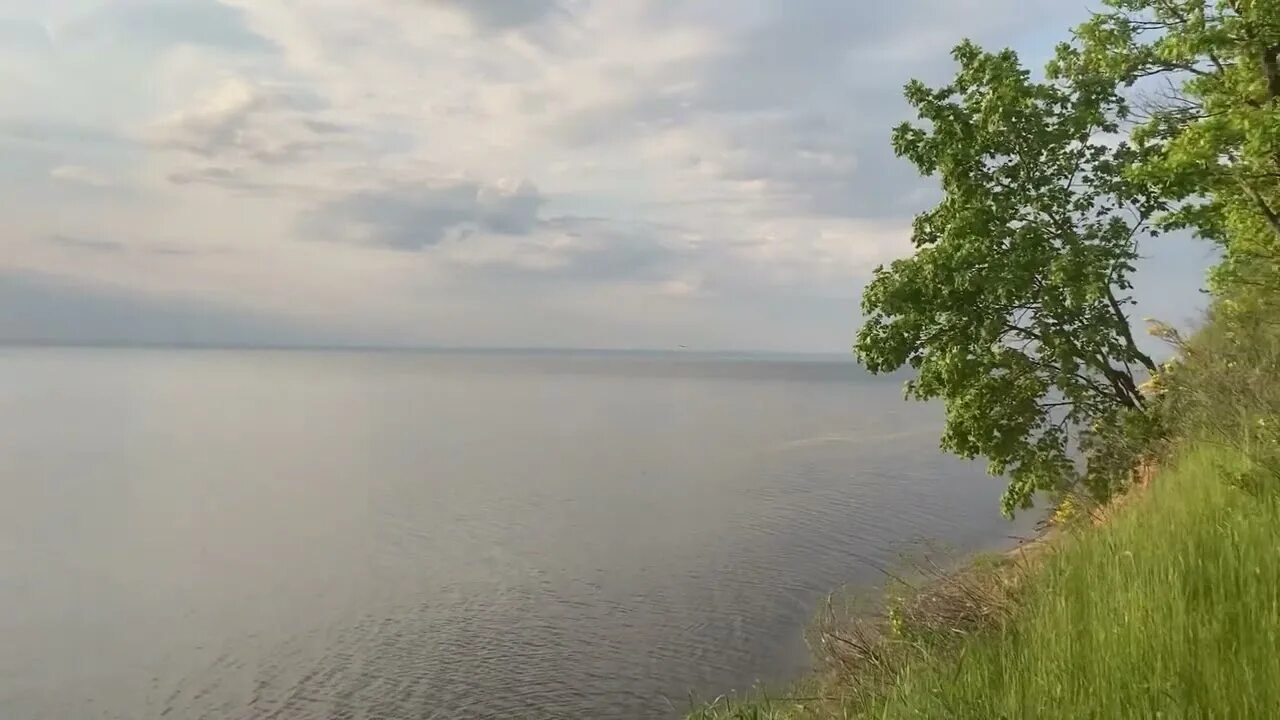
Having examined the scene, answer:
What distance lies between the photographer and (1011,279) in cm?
1509

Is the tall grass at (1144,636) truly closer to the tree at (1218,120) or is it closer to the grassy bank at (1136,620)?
the grassy bank at (1136,620)

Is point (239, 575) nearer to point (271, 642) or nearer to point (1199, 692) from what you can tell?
point (271, 642)

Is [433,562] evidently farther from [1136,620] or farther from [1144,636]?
[1144,636]

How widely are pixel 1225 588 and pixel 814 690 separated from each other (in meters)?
7.23

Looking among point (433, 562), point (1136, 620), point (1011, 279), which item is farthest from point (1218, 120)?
point (433, 562)

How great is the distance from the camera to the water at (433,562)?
17938 mm

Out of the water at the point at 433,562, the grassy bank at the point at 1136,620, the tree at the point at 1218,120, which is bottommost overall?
the water at the point at 433,562

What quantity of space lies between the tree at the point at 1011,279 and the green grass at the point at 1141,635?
29.9 ft

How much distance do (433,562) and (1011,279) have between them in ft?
66.7

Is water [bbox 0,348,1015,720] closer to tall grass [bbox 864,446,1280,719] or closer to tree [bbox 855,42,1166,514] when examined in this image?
tree [bbox 855,42,1166,514]

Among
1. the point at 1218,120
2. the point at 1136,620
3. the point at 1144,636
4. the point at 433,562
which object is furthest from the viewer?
the point at 433,562

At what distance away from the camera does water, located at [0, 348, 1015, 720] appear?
17938mm

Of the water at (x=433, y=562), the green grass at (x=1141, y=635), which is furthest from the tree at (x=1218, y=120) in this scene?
the water at (x=433, y=562)

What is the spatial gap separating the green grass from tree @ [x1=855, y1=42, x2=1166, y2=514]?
9.11 m
